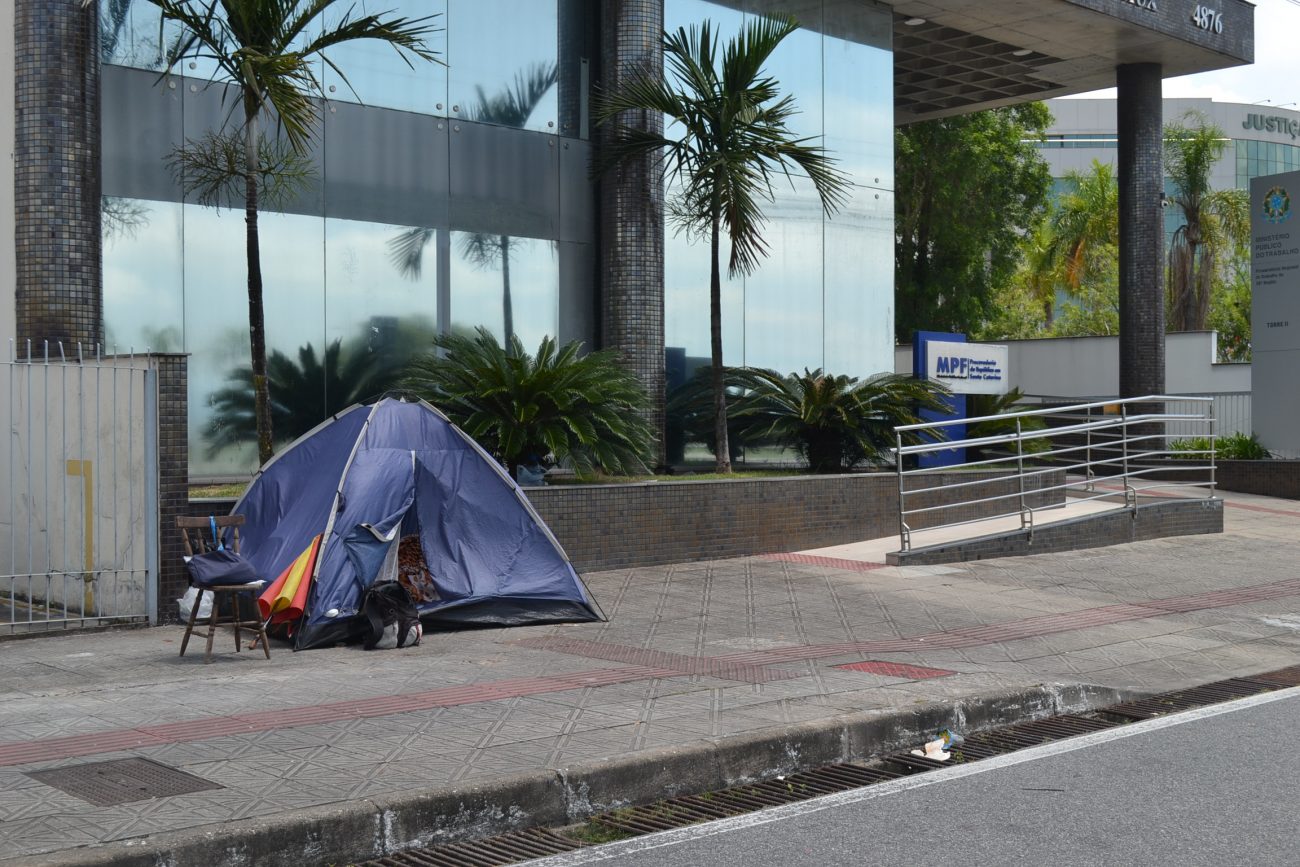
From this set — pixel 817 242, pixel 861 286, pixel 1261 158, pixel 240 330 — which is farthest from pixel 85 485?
pixel 1261 158

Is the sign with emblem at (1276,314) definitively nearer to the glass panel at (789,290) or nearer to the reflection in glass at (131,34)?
the glass panel at (789,290)

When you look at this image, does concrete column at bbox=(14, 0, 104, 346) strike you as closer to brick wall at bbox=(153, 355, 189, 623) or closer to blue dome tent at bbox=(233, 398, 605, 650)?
brick wall at bbox=(153, 355, 189, 623)

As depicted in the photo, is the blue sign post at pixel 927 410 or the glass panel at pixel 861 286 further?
the glass panel at pixel 861 286

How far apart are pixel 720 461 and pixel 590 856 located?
1151 centimetres

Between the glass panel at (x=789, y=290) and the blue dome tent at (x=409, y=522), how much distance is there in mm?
8660

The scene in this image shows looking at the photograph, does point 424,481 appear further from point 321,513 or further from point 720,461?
point 720,461

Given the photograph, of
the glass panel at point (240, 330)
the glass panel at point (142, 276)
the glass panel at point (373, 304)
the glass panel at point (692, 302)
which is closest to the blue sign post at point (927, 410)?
the glass panel at point (692, 302)

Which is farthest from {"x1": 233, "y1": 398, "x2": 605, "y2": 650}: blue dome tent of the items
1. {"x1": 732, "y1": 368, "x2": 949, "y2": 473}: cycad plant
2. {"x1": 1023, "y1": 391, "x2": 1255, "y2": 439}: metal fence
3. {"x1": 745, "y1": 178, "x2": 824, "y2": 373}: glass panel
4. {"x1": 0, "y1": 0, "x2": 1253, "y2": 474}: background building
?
{"x1": 1023, "y1": 391, "x2": 1255, "y2": 439}: metal fence

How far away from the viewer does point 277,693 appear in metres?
7.85

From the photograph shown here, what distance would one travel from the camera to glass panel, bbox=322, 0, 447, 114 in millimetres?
15445

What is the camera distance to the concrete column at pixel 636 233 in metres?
16.8

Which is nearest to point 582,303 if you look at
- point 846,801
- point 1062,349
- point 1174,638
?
point 1174,638

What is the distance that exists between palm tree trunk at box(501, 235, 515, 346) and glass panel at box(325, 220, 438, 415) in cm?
100

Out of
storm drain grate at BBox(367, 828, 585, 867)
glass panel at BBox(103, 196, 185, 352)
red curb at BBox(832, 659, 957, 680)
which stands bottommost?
storm drain grate at BBox(367, 828, 585, 867)
